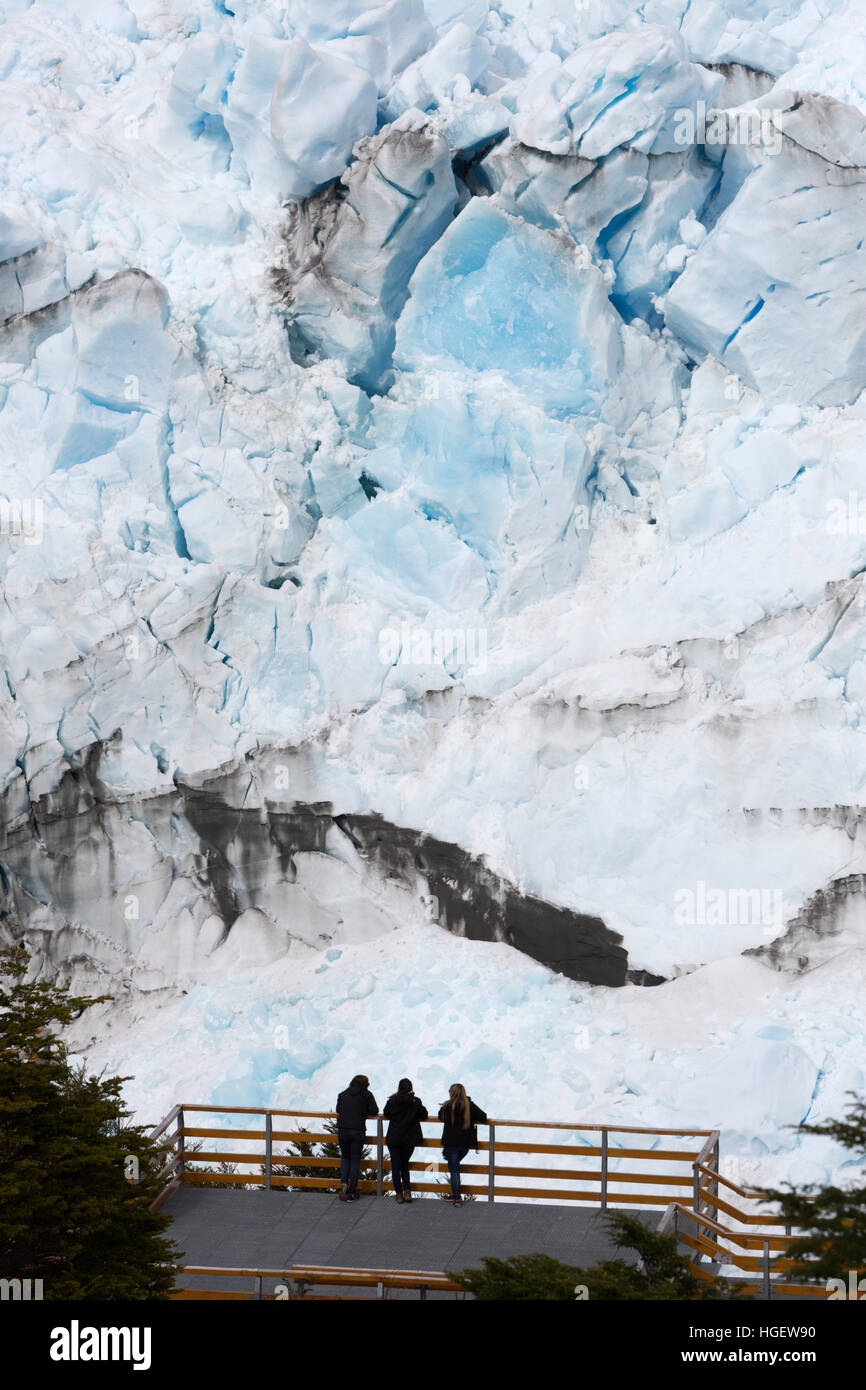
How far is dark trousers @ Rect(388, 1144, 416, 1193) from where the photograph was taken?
37.2 feet

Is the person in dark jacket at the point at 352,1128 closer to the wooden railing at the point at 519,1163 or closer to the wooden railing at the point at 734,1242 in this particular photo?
the wooden railing at the point at 519,1163

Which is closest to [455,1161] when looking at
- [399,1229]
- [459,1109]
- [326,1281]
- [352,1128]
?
[459,1109]

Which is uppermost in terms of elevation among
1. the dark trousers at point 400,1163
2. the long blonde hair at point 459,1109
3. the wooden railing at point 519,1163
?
the long blonde hair at point 459,1109

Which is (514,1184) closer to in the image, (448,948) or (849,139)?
(448,948)

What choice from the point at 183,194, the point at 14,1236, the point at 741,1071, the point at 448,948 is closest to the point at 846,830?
the point at 741,1071

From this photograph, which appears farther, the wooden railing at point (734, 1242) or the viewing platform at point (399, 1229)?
the viewing platform at point (399, 1229)

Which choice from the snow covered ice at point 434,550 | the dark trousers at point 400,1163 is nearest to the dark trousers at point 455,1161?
the dark trousers at point 400,1163

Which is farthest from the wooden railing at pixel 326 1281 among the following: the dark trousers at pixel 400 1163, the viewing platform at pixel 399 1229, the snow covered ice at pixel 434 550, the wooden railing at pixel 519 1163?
the snow covered ice at pixel 434 550

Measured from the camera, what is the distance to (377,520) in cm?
1909

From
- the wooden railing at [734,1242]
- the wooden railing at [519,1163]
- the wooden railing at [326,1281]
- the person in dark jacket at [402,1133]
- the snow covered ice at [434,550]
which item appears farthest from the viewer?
the snow covered ice at [434,550]

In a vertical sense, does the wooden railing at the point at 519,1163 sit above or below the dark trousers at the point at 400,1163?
below

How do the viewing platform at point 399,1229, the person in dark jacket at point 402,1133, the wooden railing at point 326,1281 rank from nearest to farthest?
the wooden railing at point 326,1281, the viewing platform at point 399,1229, the person in dark jacket at point 402,1133

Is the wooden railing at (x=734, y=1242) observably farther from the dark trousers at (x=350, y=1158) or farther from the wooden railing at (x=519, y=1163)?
the dark trousers at (x=350, y=1158)

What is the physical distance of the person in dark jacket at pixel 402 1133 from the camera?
11344 millimetres
